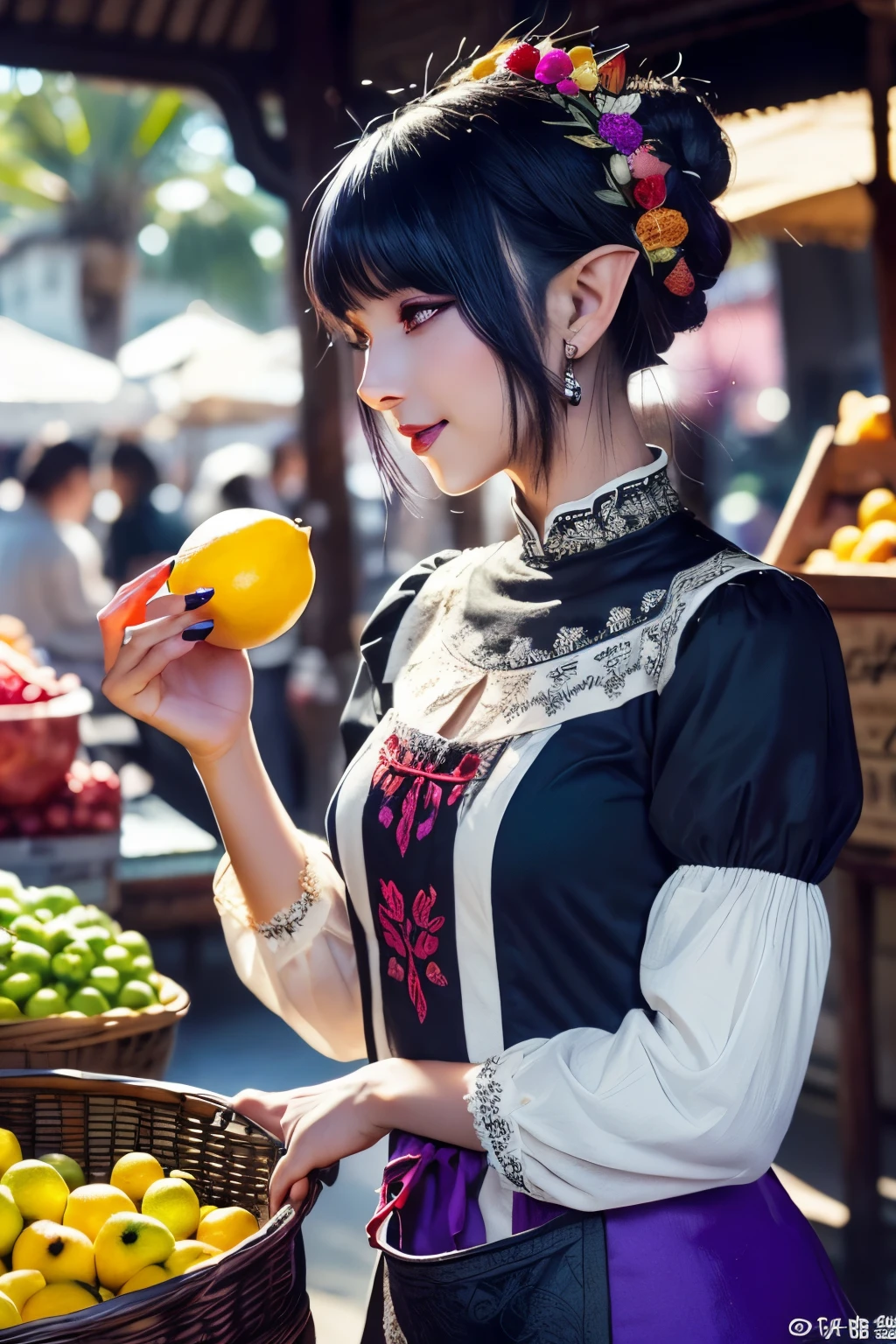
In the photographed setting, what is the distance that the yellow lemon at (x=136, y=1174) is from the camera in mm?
1511

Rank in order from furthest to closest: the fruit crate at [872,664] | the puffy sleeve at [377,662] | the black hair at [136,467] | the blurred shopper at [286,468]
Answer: the blurred shopper at [286,468] → the black hair at [136,467] → the fruit crate at [872,664] → the puffy sleeve at [377,662]

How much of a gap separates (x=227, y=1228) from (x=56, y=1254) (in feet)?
0.58

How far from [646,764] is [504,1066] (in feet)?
1.12

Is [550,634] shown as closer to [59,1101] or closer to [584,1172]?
[584,1172]

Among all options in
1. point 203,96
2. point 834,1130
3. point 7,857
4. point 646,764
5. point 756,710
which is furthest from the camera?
point 203,96

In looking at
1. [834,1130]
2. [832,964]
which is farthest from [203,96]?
[834,1130]

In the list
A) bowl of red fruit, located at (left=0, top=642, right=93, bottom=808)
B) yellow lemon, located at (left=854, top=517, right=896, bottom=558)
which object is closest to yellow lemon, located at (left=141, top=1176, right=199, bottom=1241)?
bowl of red fruit, located at (left=0, top=642, right=93, bottom=808)

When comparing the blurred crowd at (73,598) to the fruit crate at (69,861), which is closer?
the fruit crate at (69,861)

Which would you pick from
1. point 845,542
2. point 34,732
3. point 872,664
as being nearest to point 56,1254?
point 34,732

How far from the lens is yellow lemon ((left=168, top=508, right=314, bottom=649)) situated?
5.37 ft

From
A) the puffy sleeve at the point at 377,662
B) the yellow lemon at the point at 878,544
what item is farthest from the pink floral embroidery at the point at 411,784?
the yellow lemon at the point at 878,544

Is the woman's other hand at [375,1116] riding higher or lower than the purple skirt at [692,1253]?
higher

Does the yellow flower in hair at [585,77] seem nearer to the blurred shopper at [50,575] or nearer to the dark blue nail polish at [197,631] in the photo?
the dark blue nail polish at [197,631]

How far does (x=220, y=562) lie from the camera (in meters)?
1.66
